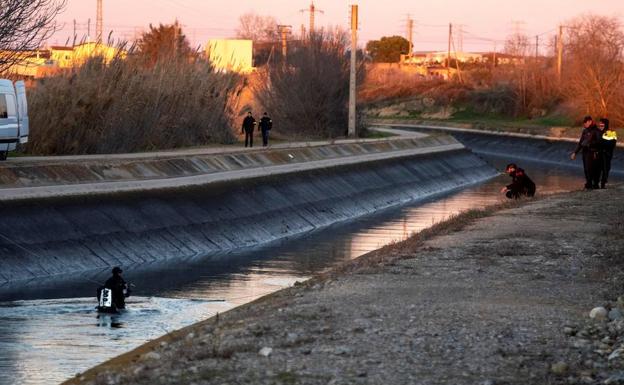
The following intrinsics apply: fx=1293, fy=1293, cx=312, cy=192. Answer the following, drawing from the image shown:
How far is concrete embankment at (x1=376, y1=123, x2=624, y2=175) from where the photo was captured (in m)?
75.4

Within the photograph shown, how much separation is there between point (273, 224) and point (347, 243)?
367 cm

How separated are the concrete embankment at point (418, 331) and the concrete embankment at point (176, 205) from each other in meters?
7.72

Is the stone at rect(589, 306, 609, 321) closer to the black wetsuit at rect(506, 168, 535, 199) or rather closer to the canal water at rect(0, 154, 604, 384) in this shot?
the canal water at rect(0, 154, 604, 384)

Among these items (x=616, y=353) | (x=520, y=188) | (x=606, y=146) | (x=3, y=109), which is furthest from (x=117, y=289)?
(x=520, y=188)

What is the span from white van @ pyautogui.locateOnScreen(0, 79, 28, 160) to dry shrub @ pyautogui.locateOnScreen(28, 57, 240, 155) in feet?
15.8

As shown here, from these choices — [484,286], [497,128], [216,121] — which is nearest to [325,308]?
[484,286]

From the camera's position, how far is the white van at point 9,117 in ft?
106

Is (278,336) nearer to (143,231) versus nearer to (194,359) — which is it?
(194,359)

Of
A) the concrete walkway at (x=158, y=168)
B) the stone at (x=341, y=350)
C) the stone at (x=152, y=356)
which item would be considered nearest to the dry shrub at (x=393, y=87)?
the concrete walkway at (x=158, y=168)

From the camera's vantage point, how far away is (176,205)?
3109cm

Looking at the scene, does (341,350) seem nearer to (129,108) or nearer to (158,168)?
(158,168)

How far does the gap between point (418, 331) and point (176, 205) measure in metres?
19.3

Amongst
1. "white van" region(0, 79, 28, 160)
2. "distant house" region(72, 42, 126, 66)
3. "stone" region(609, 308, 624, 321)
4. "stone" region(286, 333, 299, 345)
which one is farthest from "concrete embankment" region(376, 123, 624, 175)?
"stone" region(286, 333, 299, 345)

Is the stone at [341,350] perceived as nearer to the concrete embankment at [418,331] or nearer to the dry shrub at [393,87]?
the concrete embankment at [418,331]
